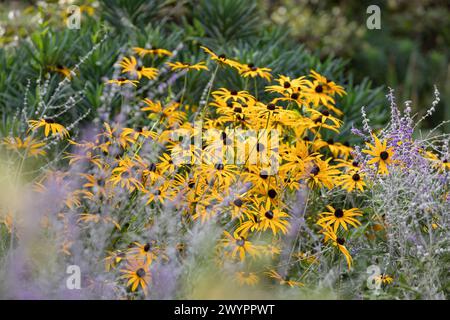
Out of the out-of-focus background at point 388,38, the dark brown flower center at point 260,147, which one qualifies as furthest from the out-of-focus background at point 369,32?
the dark brown flower center at point 260,147

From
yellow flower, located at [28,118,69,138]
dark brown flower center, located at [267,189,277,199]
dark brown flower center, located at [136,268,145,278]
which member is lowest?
dark brown flower center, located at [136,268,145,278]

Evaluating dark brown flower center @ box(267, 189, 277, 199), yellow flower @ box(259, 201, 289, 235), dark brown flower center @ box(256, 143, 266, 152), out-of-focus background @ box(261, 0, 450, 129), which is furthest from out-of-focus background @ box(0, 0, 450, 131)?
yellow flower @ box(259, 201, 289, 235)

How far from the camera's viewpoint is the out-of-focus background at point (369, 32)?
6.94 meters

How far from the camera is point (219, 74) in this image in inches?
203

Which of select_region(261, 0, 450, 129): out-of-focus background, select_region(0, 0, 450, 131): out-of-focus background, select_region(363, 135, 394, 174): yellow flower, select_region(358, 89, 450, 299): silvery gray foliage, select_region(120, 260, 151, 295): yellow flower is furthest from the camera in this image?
Result: select_region(261, 0, 450, 129): out-of-focus background

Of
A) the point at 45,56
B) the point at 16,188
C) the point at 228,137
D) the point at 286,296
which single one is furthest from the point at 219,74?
the point at 286,296

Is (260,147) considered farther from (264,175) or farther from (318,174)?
(318,174)

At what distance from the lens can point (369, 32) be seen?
38.9 feet

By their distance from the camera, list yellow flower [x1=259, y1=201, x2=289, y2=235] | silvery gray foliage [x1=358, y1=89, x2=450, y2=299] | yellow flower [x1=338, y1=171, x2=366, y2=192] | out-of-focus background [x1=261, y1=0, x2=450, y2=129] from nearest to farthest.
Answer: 1. silvery gray foliage [x1=358, y1=89, x2=450, y2=299]
2. yellow flower [x1=259, y1=201, x2=289, y2=235]
3. yellow flower [x1=338, y1=171, x2=366, y2=192]
4. out-of-focus background [x1=261, y1=0, x2=450, y2=129]

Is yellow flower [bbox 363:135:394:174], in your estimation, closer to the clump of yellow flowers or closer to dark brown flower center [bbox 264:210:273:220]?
the clump of yellow flowers

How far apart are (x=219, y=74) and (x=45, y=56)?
1.22 m

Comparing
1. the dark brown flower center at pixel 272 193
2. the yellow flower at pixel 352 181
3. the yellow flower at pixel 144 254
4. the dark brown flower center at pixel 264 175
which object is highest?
the dark brown flower center at pixel 264 175

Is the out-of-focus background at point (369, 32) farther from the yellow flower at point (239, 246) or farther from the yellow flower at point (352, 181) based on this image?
the yellow flower at point (239, 246)

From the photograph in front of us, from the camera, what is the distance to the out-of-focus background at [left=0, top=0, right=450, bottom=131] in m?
6.94
